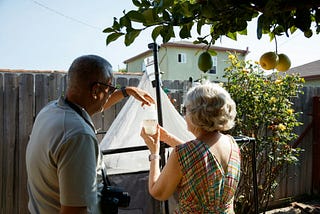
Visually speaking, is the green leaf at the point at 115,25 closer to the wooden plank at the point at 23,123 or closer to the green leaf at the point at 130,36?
the green leaf at the point at 130,36

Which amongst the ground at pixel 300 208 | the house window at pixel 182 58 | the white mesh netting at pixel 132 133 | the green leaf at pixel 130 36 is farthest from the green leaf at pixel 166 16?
the house window at pixel 182 58

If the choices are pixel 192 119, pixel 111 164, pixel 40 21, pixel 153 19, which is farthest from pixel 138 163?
pixel 40 21

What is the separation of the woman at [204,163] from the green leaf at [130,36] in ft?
1.83

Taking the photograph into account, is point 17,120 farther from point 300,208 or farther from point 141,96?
point 300,208

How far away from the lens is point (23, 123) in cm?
306

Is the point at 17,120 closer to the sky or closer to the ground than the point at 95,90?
closer to the ground

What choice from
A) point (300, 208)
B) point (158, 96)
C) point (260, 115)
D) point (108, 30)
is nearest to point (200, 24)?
point (108, 30)

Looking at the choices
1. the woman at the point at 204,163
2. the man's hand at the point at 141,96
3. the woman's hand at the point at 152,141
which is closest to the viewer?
the woman at the point at 204,163

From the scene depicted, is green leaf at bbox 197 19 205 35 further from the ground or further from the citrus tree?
the ground

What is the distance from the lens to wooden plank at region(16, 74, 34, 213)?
3047 mm

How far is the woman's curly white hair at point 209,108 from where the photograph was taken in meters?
1.50

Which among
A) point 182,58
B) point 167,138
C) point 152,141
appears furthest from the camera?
point 182,58

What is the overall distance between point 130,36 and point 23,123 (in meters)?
2.41

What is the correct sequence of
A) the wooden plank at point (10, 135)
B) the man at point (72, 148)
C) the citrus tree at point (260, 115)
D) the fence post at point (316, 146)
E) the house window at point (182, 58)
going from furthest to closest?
the house window at point (182, 58) < the fence post at point (316, 146) < the citrus tree at point (260, 115) < the wooden plank at point (10, 135) < the man at point (72, 148)
